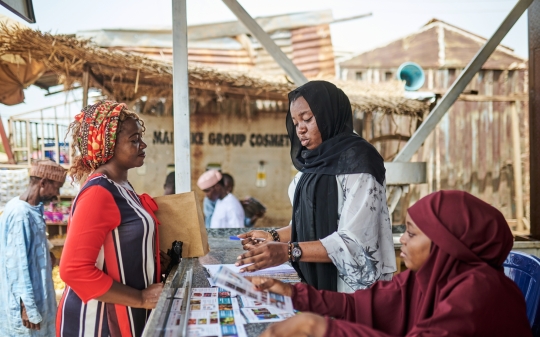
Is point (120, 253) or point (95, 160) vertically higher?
point (95, 160)

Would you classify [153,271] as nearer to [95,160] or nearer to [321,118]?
[95,160]

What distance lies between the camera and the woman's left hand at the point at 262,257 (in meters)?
1.73

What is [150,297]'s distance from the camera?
1791 mm

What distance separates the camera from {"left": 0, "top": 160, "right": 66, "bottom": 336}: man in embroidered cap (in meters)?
3.76

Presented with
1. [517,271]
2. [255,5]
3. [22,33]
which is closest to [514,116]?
[255,5]

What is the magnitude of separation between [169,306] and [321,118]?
1132 millimetres

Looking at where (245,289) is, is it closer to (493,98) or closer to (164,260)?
(164,260)

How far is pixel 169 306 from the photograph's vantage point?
1.38m

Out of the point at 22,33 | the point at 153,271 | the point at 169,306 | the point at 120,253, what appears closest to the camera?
the point at 169,306

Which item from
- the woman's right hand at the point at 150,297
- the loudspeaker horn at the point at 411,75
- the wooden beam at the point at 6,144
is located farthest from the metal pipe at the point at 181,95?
the loudspeaker horn at the point at 411,75

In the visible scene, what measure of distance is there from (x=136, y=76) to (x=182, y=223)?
4237mm

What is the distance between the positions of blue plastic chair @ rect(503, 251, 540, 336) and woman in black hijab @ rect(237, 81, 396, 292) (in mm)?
605

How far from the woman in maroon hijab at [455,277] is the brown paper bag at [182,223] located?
91cm

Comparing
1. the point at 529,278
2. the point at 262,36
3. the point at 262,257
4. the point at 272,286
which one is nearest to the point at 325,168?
the point at 262,257
